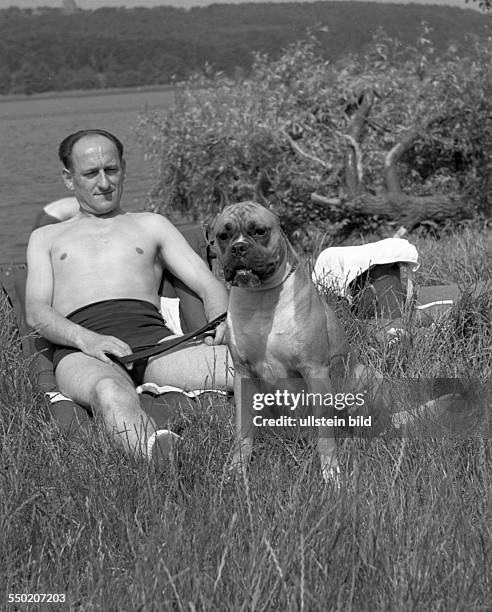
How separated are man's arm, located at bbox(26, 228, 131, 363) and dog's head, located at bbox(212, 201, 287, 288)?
1.00 m

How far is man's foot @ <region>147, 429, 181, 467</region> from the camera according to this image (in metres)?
2.97

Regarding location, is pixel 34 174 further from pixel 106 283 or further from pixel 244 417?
pixel 244 417

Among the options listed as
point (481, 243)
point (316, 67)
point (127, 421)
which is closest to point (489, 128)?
point (316, 67)

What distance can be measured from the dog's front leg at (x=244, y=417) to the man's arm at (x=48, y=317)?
858 mm

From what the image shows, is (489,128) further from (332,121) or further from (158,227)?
(158,227)

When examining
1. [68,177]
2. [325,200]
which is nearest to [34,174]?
[325,200]

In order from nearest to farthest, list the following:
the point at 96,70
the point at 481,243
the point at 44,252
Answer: the point at 44,252
the point at 481,243
the point at 96,70

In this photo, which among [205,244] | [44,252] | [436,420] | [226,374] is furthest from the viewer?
[205,244]

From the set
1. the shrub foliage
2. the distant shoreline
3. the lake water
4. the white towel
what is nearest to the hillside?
the distant shoreline

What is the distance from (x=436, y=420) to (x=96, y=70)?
243 feet

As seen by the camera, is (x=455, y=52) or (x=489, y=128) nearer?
(x=489, y=128)

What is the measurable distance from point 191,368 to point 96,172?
1161 millimetres

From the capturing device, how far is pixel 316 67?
1127 centimetres

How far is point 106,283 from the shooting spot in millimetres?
4367
